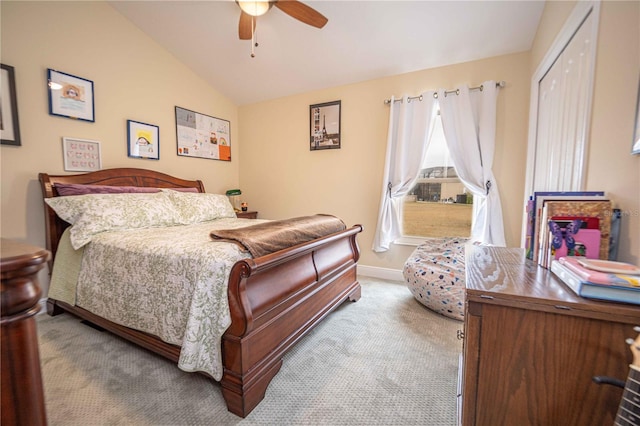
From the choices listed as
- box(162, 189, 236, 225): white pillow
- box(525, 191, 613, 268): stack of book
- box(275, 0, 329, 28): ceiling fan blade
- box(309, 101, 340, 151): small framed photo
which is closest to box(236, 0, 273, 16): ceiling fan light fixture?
box(275, 0, 329, 28): ceiling fan blade

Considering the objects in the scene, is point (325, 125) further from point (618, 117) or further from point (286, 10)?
point (618, 117)

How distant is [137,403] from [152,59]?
3488mm

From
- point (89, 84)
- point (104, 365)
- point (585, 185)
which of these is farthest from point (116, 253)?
point (585, 185)

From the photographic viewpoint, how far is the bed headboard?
2332mm

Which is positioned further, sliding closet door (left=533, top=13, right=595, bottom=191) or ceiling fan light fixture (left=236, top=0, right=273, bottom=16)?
ceiling fan light fixture (left=236, top=0, right=273, bottom=16)

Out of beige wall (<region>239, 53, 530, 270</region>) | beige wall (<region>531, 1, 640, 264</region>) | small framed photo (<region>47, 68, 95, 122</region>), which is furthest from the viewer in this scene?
beige wall (<region>239, 53, 530, 270</region>)

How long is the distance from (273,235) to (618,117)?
170 cm

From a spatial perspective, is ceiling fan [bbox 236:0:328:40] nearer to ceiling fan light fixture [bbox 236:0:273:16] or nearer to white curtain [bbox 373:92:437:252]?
ceiling fan light fixture [bbox 236:0:273:16]

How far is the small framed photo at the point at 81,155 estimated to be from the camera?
2547 millimetres

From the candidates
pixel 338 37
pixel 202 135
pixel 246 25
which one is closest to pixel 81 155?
pixel 202 135

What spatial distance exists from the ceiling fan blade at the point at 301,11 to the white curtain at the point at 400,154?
1336mm

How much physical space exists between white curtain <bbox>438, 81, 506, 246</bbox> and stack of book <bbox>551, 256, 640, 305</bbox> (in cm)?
207

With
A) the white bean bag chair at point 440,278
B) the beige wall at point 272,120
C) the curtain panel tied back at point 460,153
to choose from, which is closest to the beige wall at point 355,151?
the beige wall at point 272,120

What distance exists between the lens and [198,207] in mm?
2906
